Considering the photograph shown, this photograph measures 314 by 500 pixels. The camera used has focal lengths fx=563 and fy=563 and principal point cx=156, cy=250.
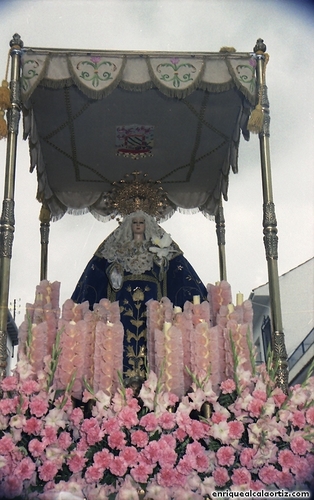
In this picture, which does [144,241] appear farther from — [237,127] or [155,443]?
[155,443]

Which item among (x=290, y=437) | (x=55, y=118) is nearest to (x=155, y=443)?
(x=290, y=437)

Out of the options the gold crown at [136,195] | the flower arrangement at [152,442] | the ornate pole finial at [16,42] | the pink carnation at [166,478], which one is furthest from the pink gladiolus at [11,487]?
the gold crown at [136,195]

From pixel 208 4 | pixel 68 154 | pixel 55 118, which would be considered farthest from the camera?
pixel 68 154

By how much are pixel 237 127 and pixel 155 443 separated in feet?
17.8

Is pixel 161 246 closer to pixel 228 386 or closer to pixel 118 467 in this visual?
pixel 228 386

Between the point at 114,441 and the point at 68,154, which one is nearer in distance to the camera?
the point at 114,441

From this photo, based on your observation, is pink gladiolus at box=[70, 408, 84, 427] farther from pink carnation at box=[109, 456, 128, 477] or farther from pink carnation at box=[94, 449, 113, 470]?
pink carnation at box=[109, 456, 128, 477]

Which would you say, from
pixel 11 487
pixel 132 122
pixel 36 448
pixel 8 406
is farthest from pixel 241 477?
pixel 132 122

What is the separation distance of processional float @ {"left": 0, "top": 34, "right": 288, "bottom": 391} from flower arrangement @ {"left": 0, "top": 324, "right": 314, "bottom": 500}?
111 centimetres

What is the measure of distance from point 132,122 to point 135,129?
6.2 inches

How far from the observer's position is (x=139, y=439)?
4.31 meters

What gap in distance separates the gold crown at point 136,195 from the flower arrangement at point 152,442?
5.01 meters

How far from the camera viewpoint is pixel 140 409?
15.2ft

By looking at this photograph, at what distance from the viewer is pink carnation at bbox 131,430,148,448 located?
431 centimetres
